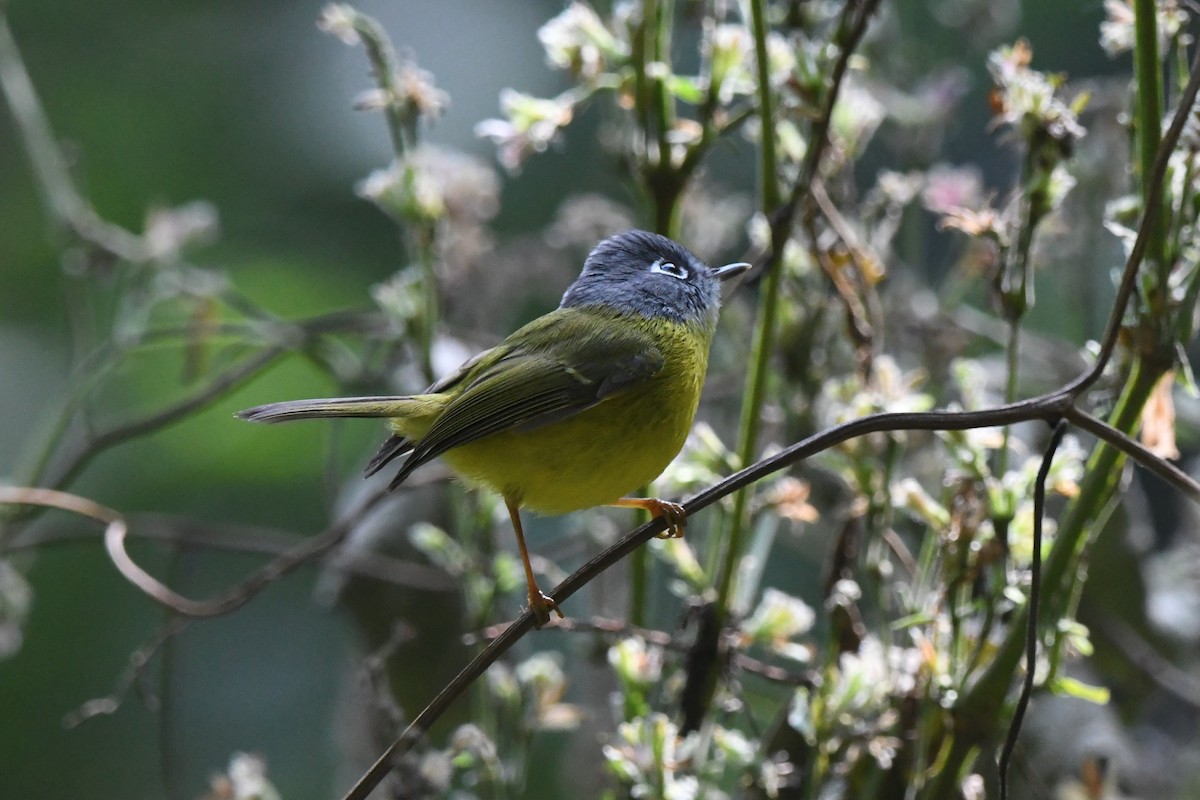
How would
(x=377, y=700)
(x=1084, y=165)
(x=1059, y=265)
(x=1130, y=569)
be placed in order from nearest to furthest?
(x=377, y=700)
(x=1130, y=569)
(x=1084, y=165)
(x=1059, y=265)

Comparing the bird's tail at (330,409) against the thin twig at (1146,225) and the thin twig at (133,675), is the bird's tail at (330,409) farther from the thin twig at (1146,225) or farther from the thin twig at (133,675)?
the thin twig at (1146,225)

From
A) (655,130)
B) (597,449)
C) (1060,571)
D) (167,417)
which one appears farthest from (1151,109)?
(167,417)

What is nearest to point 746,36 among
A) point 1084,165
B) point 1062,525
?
point 1062,525

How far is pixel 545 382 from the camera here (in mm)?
1266

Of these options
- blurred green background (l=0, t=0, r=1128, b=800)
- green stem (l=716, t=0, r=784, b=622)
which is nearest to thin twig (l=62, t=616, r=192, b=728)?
green stem (l=716, t=0, r=784, b=622)

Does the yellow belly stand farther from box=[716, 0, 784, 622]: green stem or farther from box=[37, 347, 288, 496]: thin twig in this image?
box=[37, 347, 288, 496]: thin twig

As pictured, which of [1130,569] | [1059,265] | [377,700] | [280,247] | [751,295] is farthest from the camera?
[280,247]

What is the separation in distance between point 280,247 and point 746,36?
227 centimetres

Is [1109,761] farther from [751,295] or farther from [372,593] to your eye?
[751,295]

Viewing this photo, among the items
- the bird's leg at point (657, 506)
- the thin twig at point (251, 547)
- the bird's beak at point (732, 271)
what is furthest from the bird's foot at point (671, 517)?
the thin twig at point (251, 547)

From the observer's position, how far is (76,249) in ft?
6.97

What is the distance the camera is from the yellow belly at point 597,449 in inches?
47.2

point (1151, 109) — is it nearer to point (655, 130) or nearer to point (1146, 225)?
point (1146, 225)

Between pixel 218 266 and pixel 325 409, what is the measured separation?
1.96m
